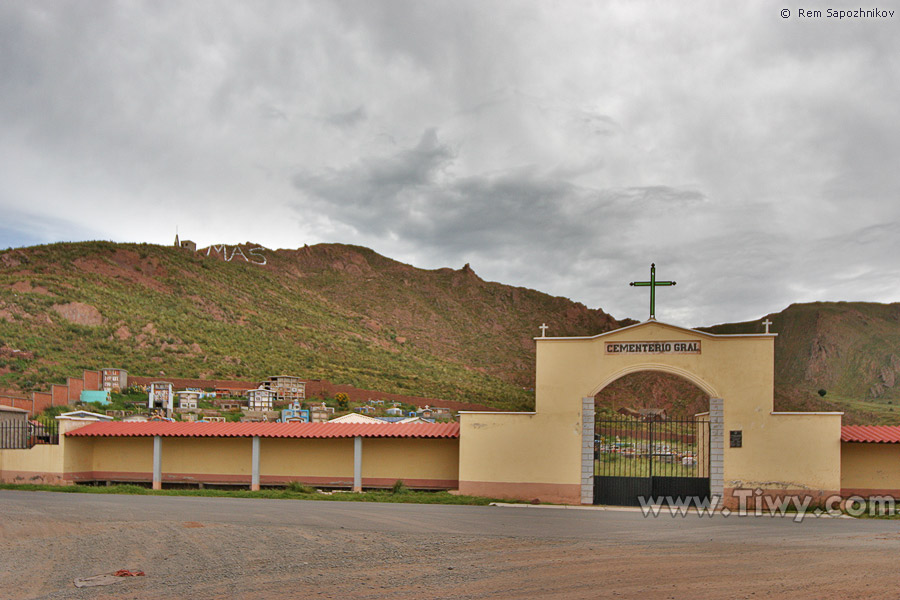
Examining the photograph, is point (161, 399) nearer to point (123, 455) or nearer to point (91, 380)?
point (91, 380)

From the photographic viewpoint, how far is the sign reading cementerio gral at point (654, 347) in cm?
1830

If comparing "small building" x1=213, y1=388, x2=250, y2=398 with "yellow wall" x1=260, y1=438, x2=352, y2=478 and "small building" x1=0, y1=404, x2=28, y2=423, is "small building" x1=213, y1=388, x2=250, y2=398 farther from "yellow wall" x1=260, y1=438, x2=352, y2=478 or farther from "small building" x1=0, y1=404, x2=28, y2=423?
"yellow wall" x1=260, y1=438, x2=352, y2=478

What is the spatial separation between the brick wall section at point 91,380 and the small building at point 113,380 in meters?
0.25

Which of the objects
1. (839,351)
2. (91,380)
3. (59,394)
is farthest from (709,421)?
(839,351)

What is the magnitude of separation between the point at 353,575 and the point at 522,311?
10114 cm

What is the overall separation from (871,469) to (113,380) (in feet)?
120

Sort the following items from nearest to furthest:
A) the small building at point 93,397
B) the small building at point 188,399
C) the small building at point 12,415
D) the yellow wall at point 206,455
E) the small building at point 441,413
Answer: the yellow wall at point 206,455
the small building at point 12,415
the small building at point 93,397
the small building at point 188,399
the small building at point 441,413

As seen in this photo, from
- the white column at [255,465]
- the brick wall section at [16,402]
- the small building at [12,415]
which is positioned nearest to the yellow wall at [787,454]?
the white column at [255,465]

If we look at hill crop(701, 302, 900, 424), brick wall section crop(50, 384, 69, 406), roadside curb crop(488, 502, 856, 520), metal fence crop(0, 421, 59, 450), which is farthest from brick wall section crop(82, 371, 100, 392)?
hill crop(701, 302, 900, 424)

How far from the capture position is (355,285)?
107188mm

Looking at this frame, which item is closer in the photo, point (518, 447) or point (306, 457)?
point (518, 447)

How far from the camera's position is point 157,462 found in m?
21.3

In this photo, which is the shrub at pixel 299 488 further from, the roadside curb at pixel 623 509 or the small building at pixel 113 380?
the small building at pixel 113 380

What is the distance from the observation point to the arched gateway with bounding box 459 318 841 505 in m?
17.8
